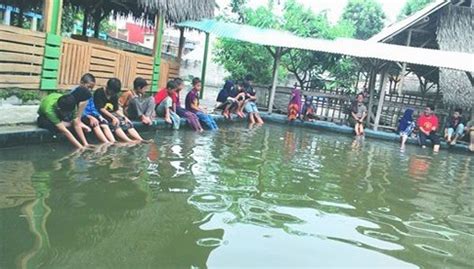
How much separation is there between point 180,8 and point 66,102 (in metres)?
7.45

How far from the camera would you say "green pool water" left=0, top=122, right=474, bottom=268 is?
3.58 m

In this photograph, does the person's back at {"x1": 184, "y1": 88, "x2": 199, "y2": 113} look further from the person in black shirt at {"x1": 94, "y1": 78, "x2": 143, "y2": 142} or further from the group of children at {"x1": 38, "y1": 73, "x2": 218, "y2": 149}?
the person in black shirt at {"x1": 94, "y1": 78, "x2": 143, "y2": 142}

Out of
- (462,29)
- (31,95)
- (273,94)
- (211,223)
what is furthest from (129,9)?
(211,223)

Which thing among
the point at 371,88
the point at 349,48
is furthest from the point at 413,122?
the point at 349,48

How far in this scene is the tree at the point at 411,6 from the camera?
33369mm

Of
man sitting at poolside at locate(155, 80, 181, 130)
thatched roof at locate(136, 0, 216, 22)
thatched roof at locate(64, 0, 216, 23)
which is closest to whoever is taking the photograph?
man sitting at poolside at locate(155, 80, 181, 130)

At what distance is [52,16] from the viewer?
30.0 ft

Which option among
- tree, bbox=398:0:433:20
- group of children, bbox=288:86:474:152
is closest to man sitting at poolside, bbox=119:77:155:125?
group of children, bbox=288:86:474:152

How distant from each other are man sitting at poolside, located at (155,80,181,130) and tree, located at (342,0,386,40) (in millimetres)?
27985

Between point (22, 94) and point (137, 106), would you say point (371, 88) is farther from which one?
point (22, 94)

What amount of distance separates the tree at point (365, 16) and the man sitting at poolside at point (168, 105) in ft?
91.8

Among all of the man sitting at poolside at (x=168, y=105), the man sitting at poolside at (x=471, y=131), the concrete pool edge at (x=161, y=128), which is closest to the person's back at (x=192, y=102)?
the concrete pool edge at (x=161, y=128)

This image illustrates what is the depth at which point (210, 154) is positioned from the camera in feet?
26.5

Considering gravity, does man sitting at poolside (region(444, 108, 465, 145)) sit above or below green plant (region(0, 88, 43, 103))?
above
